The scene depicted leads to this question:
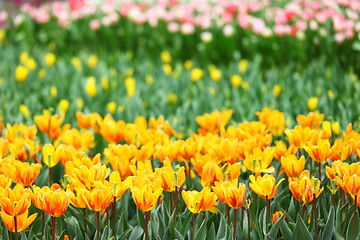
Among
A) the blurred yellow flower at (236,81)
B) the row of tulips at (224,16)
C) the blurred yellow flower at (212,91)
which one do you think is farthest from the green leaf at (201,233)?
the row of tulips at (224,16)

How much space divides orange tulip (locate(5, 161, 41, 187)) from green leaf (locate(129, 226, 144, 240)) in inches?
15.6

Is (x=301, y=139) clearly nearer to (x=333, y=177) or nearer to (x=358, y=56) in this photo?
(x=333, y=177)

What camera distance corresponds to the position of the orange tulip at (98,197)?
1525 mm

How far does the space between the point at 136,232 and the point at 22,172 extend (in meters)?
0.44

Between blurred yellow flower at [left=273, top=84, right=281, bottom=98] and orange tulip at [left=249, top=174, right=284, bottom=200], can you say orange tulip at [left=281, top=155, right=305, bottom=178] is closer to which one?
orange tulip at [left=249, top=174, right=284, bottom=200]

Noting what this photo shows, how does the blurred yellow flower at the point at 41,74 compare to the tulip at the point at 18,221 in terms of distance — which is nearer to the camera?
the tulip at the point at 18,221

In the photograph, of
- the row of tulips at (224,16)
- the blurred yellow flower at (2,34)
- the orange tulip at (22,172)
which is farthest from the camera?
the blurred yellow flower at (2,34)

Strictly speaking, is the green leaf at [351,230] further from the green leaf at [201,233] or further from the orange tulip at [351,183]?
the green leaf at [201,233]

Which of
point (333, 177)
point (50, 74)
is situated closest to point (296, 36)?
point (50, 74)

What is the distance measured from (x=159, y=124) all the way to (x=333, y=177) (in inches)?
43.0

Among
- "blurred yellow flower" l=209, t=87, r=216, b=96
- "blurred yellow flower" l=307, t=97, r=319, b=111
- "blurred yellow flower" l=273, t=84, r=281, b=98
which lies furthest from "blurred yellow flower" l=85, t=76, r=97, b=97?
"blurred yellow flower" l=307, t=97, r=319, b=111

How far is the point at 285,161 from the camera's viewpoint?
1.79 meters

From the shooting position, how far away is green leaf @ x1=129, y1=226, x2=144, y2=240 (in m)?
1.70

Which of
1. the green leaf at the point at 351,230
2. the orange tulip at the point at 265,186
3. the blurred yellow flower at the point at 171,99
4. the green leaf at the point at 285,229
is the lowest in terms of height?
the blurred yellow flower at the point at 171,99
